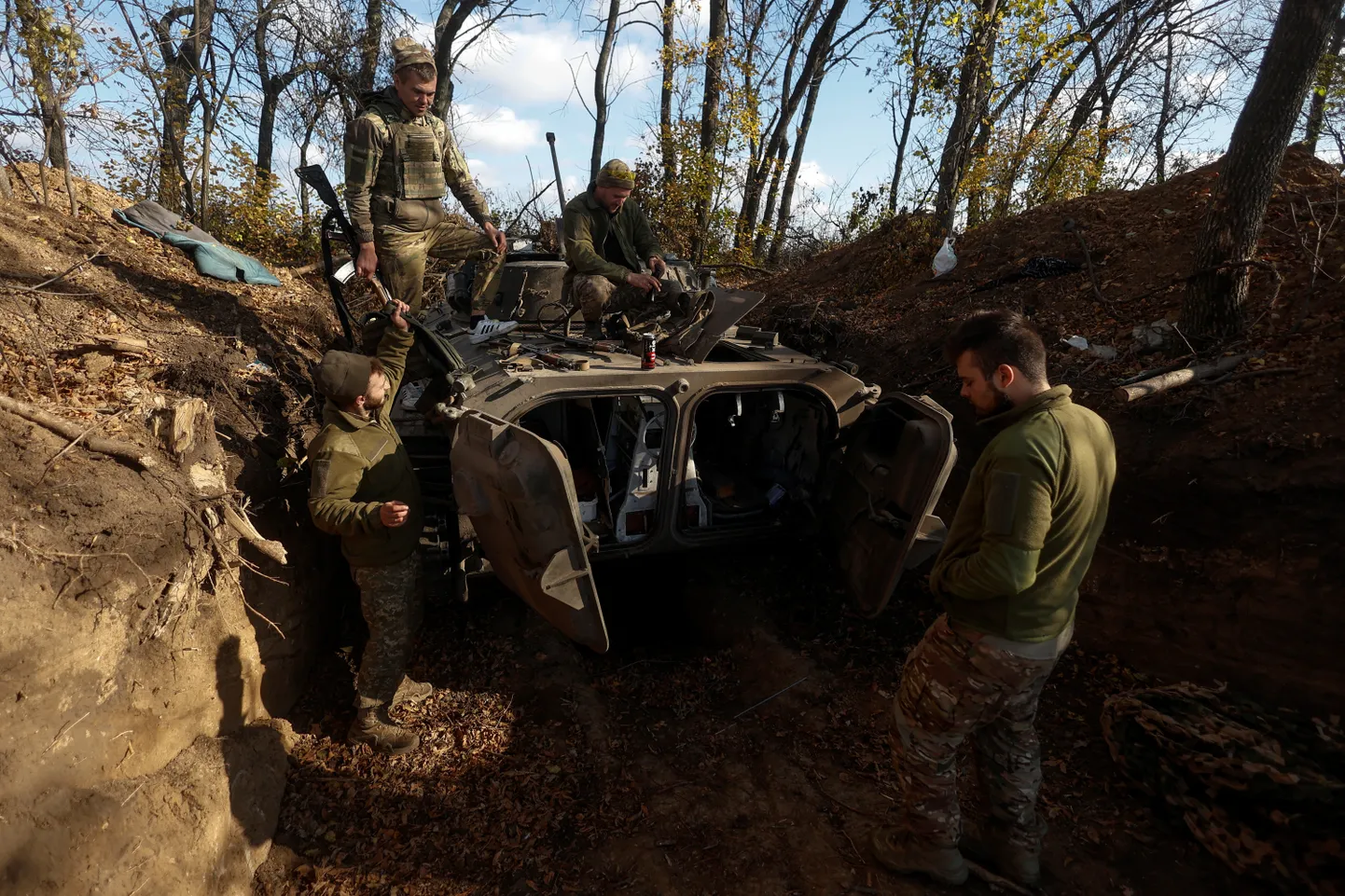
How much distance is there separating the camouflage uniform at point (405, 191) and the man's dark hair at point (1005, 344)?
4071mm

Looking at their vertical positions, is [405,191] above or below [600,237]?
above

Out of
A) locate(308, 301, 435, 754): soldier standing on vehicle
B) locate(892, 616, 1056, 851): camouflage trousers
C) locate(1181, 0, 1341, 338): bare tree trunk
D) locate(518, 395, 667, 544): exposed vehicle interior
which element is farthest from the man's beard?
locate(1181, 0, 1341, 338): bare tree trunk

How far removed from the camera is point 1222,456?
12.5ft

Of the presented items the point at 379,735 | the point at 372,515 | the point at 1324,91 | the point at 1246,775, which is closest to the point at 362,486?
the point at 372,515

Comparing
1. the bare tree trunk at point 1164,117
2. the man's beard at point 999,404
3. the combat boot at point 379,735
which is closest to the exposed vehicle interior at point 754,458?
the man's beard at point 999,404

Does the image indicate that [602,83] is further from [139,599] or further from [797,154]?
[139,599]

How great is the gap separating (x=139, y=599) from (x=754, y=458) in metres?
3.70

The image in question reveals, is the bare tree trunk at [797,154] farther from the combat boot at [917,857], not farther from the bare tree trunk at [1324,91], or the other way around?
the combat boot at [917,857]

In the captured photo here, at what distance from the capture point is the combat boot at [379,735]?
3.72 metres

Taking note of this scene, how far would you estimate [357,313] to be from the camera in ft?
25.8

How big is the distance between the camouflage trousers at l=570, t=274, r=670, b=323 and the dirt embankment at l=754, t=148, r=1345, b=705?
7.58 ft

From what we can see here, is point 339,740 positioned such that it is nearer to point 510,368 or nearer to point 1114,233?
point 510,368

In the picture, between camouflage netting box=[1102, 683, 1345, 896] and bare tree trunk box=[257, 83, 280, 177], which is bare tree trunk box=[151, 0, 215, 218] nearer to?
bare tree trunk box=[257, 83, 280, 177]

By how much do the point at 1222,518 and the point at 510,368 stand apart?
385 cm
